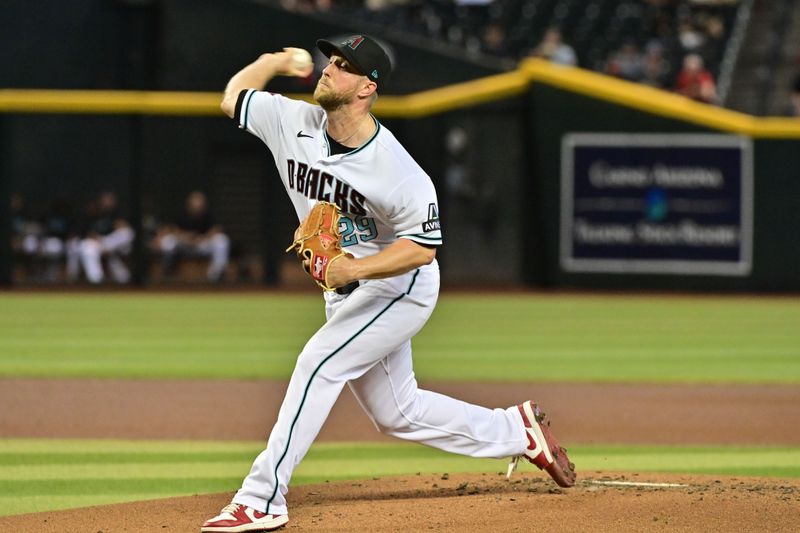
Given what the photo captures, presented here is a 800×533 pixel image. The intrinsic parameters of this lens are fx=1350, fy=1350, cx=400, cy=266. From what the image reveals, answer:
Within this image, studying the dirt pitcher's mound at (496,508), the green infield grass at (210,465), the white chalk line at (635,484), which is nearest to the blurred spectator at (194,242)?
the green infield grass at (210,465)

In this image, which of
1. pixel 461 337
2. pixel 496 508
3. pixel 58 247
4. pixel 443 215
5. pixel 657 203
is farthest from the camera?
pixel 443 215

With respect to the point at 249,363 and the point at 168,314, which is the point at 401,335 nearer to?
the point at 249,363

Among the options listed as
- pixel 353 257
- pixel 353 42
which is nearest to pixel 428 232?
pixel 353 257

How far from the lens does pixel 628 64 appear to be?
20781 millimetres

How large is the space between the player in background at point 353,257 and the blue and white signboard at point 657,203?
13.7m

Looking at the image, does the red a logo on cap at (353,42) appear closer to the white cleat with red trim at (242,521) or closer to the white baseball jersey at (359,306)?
the white baseball jersey at (359,306)

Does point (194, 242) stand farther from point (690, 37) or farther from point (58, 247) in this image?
point (690, 37)

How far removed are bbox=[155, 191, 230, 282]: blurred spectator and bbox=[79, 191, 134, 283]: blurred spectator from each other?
1.71 ft

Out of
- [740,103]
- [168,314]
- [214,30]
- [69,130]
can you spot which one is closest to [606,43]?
[740,103]

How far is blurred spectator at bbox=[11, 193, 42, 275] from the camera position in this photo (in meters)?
18.6

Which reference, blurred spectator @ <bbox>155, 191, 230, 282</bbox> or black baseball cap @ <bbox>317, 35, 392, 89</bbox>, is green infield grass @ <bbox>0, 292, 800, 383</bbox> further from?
black baseball cap @ <bbox>317, 35, 392, 89</bbox>

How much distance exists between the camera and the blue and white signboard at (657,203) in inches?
713

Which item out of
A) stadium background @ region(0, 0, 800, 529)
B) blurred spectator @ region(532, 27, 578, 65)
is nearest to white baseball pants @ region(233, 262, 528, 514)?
stadium background @ region(0, 0, 800, 529)

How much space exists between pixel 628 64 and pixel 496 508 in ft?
54.5
